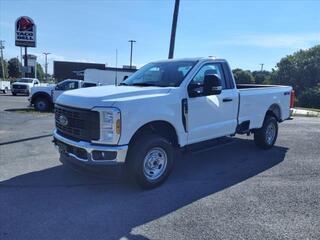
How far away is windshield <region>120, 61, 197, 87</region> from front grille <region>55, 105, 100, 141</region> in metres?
1.53

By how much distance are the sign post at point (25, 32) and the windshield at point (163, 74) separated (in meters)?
27.7

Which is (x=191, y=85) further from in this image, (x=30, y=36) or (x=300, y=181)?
(x=30, y=36)

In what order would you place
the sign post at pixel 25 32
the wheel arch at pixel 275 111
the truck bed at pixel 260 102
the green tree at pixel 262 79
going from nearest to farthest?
1. the truck bed at pixel 260 102
2. the wheel arch at pixel 275 111
3. the sign post at pixel 25 32
4. the green tree at pixel 262 79

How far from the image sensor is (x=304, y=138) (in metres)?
10.1

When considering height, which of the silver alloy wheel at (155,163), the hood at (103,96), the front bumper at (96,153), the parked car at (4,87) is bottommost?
the parked car at (4,87)

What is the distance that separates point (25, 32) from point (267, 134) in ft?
93.8

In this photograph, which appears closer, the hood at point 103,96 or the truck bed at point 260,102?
the hood at point 103,96

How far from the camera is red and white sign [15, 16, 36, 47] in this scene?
31250 mm

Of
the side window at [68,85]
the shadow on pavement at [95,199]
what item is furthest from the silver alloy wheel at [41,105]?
the shadow on pavement at [95,199]

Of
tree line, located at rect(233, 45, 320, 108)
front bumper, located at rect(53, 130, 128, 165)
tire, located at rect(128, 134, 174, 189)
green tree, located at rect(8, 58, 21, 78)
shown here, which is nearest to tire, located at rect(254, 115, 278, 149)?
tire, located at rect(128, 134, 174, 189)

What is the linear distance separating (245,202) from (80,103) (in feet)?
9.42

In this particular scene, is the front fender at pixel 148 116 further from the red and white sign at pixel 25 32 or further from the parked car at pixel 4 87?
the parked car at pixel 4 87

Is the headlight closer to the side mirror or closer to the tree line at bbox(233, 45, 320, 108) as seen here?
the side mirror

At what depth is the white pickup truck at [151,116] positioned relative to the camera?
16.5ft
